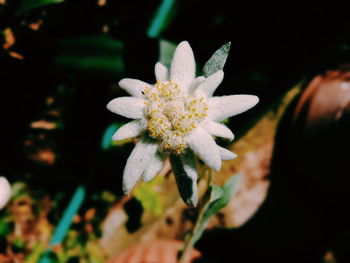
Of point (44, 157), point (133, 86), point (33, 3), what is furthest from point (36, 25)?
point (133, 86)

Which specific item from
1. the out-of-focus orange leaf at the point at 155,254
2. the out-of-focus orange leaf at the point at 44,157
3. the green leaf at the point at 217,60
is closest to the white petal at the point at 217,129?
the green leaf at the point at 217,60

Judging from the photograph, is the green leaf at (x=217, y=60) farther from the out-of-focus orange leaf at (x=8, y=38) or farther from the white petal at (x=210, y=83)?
the out-of-focus orange leaf at (x=8, y=38)

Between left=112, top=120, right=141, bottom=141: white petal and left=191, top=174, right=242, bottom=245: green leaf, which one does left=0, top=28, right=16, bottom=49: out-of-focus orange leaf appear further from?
left=191, top=174, right=242, bottom=245: green leaf

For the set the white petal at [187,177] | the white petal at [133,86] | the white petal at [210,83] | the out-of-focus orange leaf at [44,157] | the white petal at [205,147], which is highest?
the white petal at [133,86]

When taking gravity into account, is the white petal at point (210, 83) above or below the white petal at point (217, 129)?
above

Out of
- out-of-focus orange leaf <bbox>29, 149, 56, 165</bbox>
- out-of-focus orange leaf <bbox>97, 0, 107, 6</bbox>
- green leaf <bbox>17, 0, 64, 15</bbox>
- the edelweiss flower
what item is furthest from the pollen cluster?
out-of-focus orange leaf <bbox>29, 149, 56, 165</bbox>

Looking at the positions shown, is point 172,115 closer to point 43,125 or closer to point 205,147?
point 205,147

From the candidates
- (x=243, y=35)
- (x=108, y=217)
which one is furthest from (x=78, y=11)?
(x=108, y=217)
